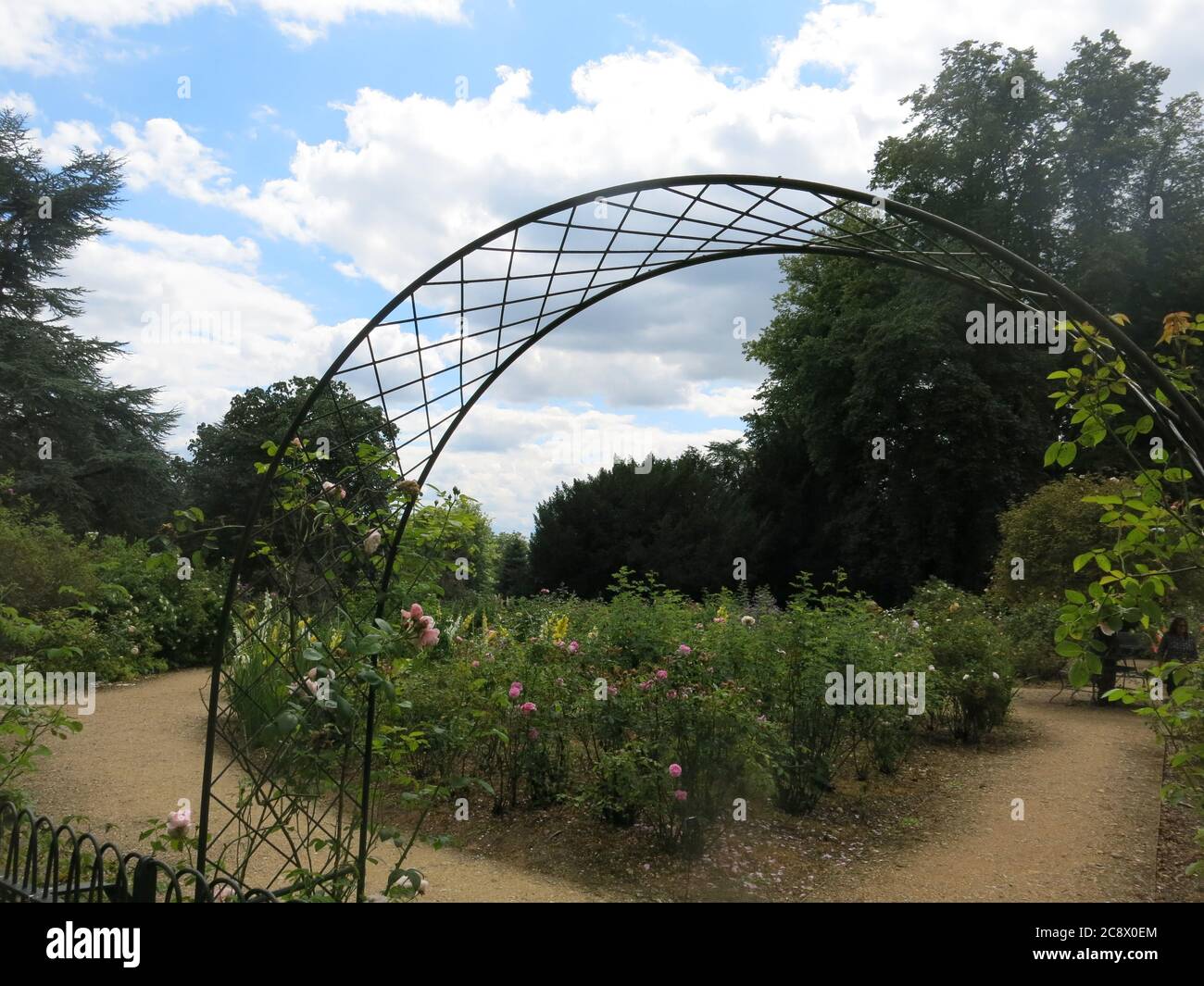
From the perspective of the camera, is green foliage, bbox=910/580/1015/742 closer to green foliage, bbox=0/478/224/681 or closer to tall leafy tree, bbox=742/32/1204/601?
green foliage, bbox=0/478/224/681

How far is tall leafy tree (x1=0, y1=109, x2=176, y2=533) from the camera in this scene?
17734mm

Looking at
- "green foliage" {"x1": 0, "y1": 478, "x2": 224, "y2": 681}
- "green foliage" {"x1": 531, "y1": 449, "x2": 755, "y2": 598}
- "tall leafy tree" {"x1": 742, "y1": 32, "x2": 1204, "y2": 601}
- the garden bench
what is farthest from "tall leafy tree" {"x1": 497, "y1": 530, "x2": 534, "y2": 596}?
the garden bench

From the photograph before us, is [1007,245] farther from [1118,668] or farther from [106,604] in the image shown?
[106,604]

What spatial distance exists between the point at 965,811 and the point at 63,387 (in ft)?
60.3

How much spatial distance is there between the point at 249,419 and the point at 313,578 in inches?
651

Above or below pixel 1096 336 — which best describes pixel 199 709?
below

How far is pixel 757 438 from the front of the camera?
906 inches

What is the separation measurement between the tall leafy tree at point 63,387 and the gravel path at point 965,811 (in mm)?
12124

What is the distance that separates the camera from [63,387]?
58.7 feet

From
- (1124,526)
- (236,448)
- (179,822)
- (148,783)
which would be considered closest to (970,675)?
(1124,526)
